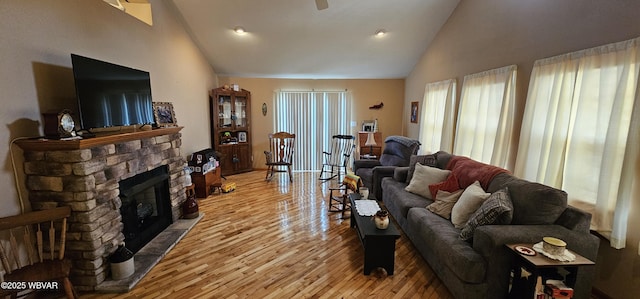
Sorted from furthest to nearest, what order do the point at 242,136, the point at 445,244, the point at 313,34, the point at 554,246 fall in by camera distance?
the point at 242,136 → the point at 313,34 → the point at 445,244 → the point at 554,246

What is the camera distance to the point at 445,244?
2.12 meters

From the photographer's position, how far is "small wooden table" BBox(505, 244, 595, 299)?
159 centimetres

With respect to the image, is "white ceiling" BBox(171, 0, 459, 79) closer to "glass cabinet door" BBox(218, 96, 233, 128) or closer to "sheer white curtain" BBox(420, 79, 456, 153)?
"glass cabinet door" BBox(218, 96, 233, 128)

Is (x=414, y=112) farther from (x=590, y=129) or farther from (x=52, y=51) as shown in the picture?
(x=52, y=51)

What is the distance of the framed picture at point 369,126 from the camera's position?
6293 mm

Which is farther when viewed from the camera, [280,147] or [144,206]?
[280,147]

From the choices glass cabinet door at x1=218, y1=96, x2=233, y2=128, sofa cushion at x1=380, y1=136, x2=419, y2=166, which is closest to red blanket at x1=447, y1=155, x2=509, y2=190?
sofa cushion at x1=380, y1=136, x2=419, y2=166

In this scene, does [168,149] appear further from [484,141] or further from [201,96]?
[484,141]

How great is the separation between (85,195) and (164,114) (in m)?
1.73

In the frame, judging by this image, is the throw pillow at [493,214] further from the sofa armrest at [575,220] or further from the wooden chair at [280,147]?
the wooden chair at [280,147]

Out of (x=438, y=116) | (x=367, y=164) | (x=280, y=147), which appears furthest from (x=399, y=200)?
(x=280, y=147)

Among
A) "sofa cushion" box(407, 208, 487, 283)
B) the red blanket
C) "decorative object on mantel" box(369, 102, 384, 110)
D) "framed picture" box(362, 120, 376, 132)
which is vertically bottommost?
"sofa cushion" box(407, 208, 487, 283)

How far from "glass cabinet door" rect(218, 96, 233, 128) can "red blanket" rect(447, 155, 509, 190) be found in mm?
4441

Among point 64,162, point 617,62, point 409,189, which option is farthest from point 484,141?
point 64,162
